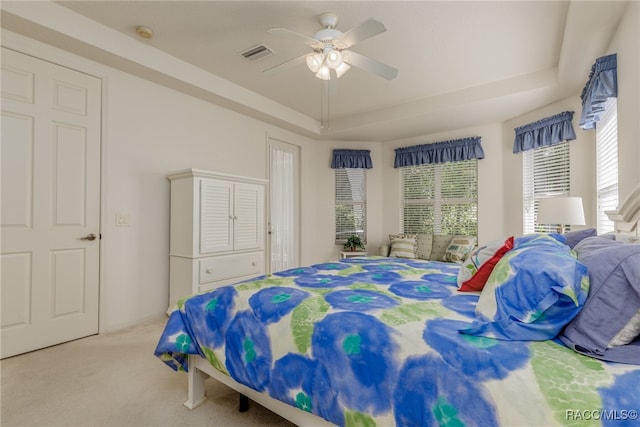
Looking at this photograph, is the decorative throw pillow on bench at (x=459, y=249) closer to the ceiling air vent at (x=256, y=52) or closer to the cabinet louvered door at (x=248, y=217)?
the cabinet louvered door at (x=248, y=217)

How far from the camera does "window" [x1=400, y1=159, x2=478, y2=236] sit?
181 inches

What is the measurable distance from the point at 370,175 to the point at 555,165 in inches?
101

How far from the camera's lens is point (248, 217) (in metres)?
3.45

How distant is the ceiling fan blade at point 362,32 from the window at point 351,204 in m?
3.09

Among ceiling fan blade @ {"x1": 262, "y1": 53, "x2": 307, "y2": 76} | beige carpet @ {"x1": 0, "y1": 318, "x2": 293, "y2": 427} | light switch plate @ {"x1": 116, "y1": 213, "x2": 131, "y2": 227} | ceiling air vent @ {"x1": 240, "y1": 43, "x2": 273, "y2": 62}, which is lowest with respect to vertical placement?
beige carpet @ {"x1": 0, "y1": 318, "x2": 293, "y2": 427}

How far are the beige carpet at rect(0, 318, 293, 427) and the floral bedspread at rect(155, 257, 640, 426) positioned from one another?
0.26 meters

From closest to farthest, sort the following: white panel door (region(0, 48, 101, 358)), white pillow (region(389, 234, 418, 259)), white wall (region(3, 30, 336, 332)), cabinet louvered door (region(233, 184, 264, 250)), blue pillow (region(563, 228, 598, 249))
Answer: blue pillow (region(563, 228, 598, 249)) < white panel door (region(0, 48, 101, 358)) < white wall (region(3, 30, 336, 332)) < cabinet louvered door (region(233, 184, 264, 250)) < white pillow (region(389, 234, 418, 259))

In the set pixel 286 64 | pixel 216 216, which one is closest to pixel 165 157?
pixel 216 216

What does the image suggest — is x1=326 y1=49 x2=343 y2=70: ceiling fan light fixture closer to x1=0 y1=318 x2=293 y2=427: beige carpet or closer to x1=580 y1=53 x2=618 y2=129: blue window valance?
x1=580 y1=53 x2=618 y2=129: blue window valance

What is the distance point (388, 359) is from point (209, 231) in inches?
95.1

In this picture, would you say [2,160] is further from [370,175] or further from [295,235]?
[370,175]

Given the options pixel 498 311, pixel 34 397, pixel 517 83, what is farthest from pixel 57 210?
pixel 517 83

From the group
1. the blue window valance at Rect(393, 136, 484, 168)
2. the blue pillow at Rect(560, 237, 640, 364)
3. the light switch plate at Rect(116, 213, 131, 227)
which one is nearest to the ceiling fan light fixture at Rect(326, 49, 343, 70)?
the blue pillow at Rect(560, 237, 640, 364)

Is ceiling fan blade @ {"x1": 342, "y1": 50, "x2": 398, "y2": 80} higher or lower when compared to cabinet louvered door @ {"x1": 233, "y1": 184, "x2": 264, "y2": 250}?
higher
